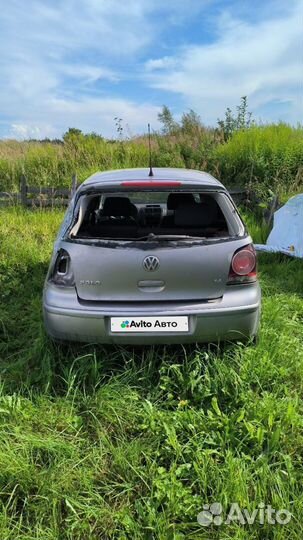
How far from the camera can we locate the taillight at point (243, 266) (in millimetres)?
2810

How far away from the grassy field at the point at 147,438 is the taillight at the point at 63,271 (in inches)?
23.2

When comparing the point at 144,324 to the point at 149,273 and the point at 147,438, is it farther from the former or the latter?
the point at 147,438

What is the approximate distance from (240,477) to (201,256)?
1290 millimetres

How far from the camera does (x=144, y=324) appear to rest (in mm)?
2693

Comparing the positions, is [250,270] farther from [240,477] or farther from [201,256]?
[240,477]

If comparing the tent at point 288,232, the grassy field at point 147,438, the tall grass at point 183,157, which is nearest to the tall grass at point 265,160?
the tall grass at point 183,157

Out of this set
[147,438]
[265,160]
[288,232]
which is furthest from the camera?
[265,160]

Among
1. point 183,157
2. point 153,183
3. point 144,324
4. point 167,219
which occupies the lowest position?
point 144,324

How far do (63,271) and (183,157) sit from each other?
30.0ft

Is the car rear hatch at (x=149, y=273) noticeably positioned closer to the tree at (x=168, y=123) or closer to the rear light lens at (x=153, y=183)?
the rear light lens at (x=153, y=183)

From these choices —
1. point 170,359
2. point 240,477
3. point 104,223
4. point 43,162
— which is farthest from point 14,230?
point 240,477

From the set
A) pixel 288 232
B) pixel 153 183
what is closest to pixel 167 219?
pixel 153 183

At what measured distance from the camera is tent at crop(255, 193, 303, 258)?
627 centimetres

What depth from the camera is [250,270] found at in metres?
2.87
